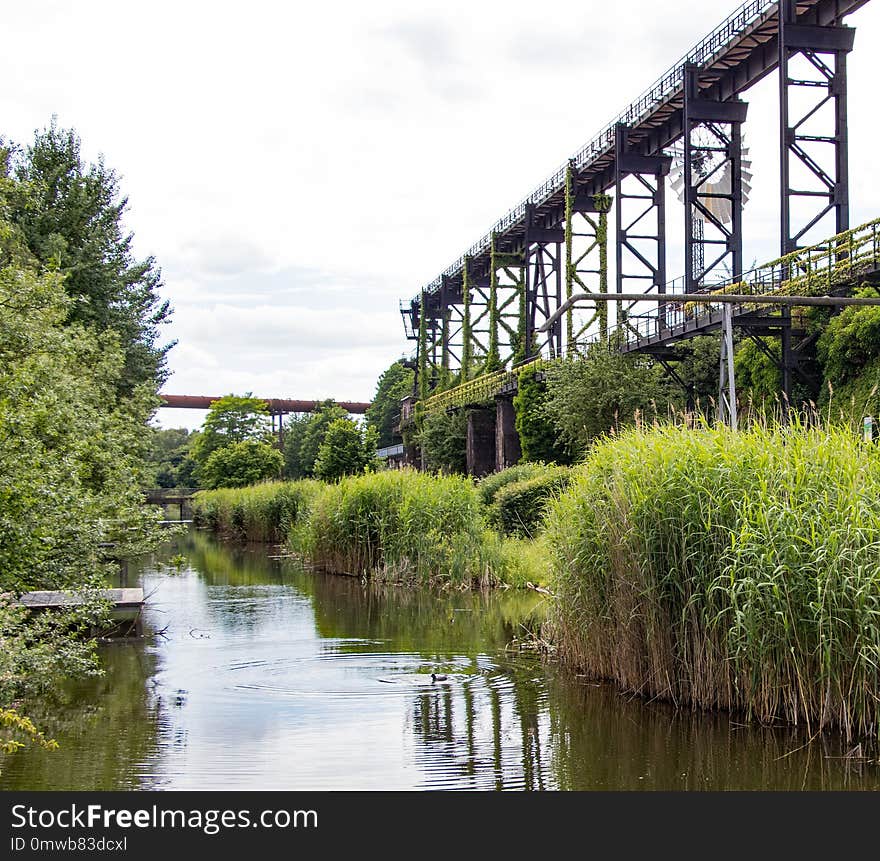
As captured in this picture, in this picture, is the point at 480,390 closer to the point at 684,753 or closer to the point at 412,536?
the point at 412,536

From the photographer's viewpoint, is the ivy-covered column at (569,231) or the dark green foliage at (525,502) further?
the ivy-covered column at (569,231)

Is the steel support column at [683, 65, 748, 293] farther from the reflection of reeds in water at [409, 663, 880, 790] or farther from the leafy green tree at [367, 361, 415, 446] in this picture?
the leafy green tree at [367, 361, 415, 446]

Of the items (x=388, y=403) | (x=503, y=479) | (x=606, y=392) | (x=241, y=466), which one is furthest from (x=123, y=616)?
(x=388, y=403)

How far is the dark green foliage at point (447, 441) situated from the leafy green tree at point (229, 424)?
2053 cm

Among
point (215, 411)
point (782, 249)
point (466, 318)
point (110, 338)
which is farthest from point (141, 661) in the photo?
point (215, 411)

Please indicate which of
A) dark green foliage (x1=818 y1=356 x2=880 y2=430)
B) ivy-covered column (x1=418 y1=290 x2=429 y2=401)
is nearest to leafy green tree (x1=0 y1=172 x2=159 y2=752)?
dark green foliage (x1=818 y1=356 x2=880 y2=430)

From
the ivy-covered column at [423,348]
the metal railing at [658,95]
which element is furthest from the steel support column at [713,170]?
the ivy-covered column at [423,348]

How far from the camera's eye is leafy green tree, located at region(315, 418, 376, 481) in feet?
131

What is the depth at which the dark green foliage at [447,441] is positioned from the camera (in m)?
54.0

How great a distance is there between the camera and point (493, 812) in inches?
292

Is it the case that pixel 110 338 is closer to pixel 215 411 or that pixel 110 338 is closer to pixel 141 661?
pixel 141 661

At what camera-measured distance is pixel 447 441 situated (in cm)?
5434

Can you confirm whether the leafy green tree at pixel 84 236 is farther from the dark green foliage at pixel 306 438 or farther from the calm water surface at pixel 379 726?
the dark green foliage at pixel 306 438

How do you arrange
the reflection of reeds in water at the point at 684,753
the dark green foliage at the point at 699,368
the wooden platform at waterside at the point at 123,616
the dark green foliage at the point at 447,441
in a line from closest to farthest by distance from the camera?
the reflection of reeds in water at the point at 684,753
the wooden platform at waterside at the point at 123,616
the dark green foliage at the point at 699,368
the dark green foliage at the point at 447,441
